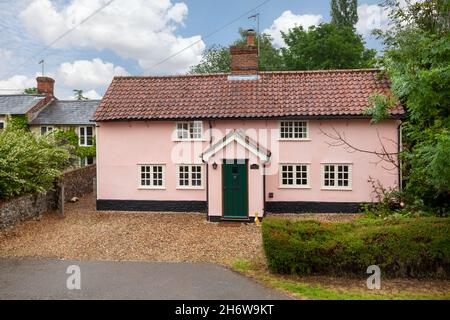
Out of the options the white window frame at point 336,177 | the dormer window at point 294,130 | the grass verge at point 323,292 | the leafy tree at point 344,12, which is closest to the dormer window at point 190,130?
the dormer window at point 294,130

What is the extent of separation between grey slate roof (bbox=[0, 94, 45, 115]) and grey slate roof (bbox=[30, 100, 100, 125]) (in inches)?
44.2

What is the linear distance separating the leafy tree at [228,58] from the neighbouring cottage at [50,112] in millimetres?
25815

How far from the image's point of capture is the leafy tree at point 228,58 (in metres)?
50.2

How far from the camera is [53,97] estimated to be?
33.1 meters

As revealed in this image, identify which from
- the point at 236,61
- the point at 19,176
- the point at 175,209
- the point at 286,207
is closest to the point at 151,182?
the point at 175,209

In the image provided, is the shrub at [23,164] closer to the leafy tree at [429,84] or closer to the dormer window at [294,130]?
the dormer window at [294,130]

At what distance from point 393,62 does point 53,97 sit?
31693 millimetres

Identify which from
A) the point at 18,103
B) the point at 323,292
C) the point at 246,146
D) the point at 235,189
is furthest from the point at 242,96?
the point at 18,103

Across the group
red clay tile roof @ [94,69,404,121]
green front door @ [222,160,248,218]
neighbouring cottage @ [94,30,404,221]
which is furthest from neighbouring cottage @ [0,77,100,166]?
green front door @ [222,160,248,218]

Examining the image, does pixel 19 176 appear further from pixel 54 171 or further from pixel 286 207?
pixel 286 207

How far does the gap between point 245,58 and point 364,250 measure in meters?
12.7

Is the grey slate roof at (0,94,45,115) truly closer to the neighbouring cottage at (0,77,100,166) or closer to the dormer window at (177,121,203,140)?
→ the neighbouring cottage at (0,77,100,166)

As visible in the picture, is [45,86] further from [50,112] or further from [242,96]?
[242,96]

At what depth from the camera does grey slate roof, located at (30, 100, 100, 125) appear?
29172mm
